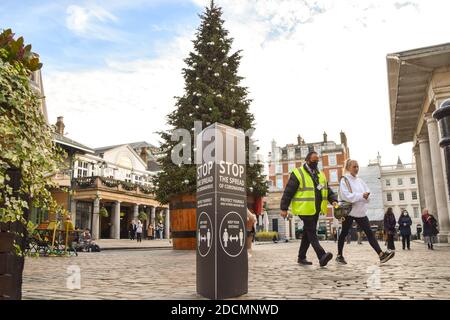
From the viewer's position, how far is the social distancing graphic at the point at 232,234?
3979mm

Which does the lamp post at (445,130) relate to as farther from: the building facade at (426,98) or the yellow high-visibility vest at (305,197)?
the building facade at (426,98)

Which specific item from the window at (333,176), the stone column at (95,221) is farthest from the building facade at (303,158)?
the stone column at (95,221)

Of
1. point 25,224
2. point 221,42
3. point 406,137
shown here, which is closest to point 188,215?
point 221,42

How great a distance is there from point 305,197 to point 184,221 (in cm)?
783

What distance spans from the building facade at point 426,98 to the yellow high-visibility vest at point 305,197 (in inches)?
276

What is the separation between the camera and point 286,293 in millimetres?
4254

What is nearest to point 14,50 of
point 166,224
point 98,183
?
Answer: point 98,183

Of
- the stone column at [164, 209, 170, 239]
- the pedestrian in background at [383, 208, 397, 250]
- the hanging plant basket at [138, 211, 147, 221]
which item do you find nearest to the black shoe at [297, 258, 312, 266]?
the pedestrian in background at [383, 208, 397, 250]

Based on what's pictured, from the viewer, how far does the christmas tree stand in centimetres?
1565

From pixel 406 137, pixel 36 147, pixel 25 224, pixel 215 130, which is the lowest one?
pixel 25 224

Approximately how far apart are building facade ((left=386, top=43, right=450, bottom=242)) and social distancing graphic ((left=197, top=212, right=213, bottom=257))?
10.5 meters

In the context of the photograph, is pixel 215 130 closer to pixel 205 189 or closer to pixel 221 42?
pixel 205 189

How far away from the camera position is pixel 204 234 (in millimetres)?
4137
